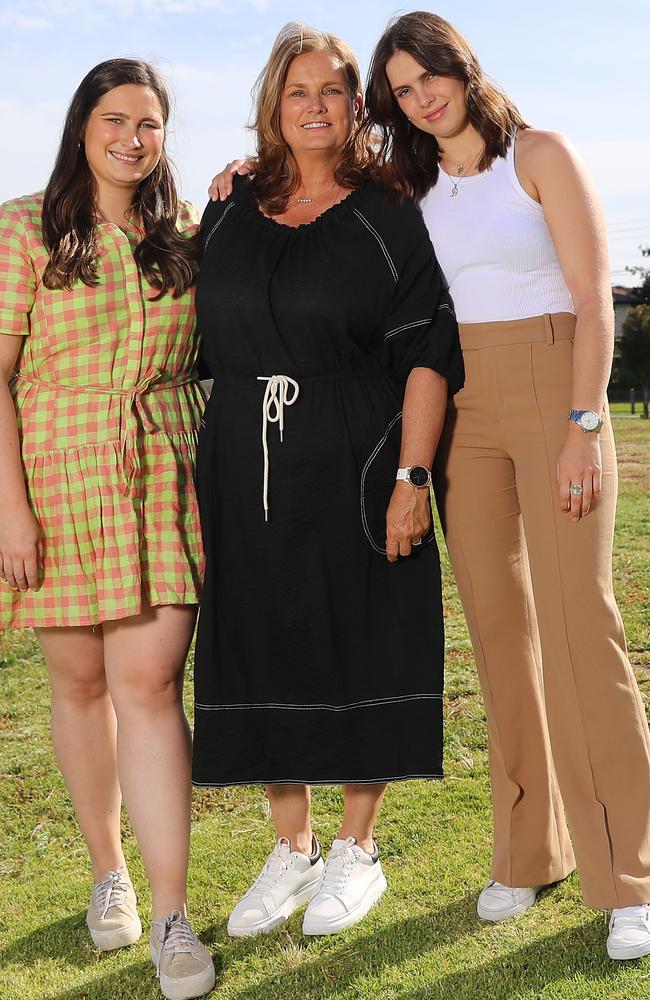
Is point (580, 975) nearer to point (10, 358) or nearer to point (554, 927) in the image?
point (554, 927)

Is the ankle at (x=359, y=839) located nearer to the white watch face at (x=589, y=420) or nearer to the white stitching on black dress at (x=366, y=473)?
the white stitching on black dress at (x=366, y=473)

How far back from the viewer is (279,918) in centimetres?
279

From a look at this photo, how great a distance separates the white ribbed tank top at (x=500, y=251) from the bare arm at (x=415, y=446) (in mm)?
173

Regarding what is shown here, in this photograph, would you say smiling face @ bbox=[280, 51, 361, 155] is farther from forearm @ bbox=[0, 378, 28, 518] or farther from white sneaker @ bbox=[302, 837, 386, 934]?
white sneaker @ bbox=[302, 837, 386, 934]

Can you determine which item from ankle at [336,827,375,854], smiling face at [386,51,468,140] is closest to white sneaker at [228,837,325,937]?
ankle at [336,827,375,854]

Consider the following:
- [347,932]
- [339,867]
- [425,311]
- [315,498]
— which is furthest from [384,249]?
[347,932]

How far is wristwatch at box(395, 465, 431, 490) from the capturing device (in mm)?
2568

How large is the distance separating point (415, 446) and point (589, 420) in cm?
40

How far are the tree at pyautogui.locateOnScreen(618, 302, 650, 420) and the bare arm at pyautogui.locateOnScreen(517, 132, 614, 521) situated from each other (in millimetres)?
29021

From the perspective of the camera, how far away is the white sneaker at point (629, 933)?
95.6 inches

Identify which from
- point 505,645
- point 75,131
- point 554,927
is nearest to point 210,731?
point 505,645

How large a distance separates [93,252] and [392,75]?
79 centimetres

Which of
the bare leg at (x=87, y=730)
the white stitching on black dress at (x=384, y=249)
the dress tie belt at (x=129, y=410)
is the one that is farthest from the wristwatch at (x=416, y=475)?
the bare leg at (x=87, y=730)

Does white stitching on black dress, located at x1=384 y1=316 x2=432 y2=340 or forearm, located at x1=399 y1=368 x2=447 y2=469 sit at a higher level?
white stitching on black dress, located at x1=384 y1=316 x2=432 y2=340
